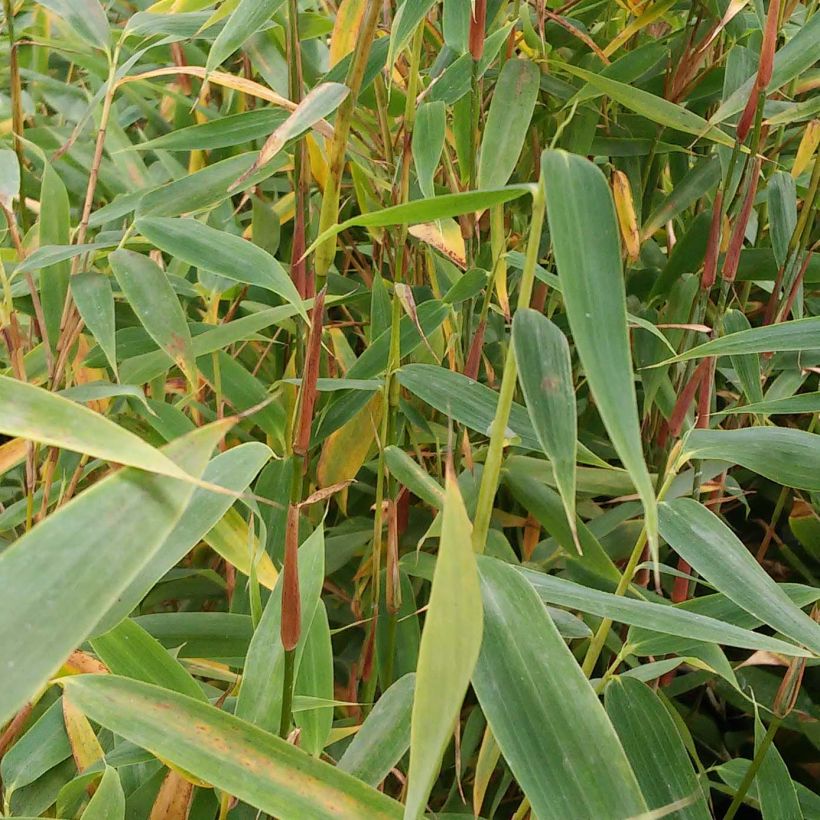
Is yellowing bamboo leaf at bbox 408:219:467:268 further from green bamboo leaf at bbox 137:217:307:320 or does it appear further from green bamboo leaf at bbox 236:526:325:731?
green bamboo leaf at bbox 236:526:325:731

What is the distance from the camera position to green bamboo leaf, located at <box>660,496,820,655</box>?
0.41 m

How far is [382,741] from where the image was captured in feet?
1.48

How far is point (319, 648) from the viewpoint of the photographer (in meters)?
0.50

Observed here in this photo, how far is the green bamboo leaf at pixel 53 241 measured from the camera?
0.58m

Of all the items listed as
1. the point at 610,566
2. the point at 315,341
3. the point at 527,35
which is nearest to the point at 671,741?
the point at 610,566

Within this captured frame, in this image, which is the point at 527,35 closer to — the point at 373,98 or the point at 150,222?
the point at 373,98

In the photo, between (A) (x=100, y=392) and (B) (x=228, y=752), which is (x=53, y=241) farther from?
(B) (x=228, y=752)

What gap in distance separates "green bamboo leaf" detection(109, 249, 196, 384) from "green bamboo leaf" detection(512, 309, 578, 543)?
235 mm

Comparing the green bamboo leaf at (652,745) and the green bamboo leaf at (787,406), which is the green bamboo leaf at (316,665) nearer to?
the green bamboo leaf at (652,745)

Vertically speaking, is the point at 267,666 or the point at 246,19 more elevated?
the point at 246,19

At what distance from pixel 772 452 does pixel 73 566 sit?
1.17 feet

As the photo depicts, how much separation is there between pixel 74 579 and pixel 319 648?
0.26 meters

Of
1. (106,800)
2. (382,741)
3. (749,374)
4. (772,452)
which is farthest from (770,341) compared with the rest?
(106,800)

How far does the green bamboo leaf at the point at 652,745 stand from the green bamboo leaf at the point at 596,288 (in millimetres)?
216
